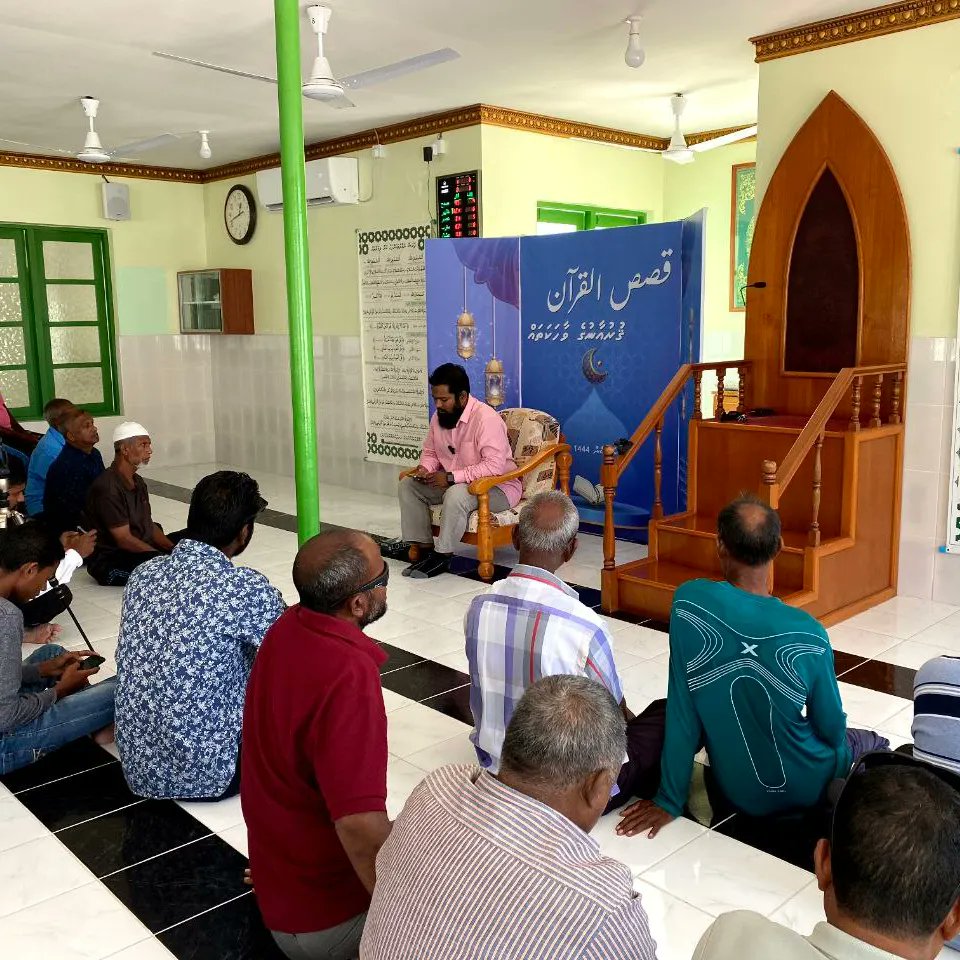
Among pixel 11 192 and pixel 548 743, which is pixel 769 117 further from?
pixel 11 192

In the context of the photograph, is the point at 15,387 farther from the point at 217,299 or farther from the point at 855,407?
the point at 855,407

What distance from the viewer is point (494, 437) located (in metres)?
5.86

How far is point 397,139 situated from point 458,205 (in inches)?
38.5

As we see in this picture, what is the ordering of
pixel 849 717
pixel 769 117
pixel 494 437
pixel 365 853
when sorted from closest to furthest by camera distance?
pixel 365 853 → pixel 849 717 → pixel 769 117 → pixel 494 437

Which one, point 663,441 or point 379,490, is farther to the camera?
point 379,490

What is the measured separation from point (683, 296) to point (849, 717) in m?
3.24

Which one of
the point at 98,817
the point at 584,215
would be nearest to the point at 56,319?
the point at 584,215

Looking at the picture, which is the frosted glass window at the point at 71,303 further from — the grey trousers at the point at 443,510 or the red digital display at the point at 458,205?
the grey trousers at the point at 443,510

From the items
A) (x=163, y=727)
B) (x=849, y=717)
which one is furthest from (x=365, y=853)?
(x=849, y=717)

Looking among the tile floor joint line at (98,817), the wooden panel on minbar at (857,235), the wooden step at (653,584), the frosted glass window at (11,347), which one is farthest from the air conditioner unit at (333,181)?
the tile floor joint line at (98,817)

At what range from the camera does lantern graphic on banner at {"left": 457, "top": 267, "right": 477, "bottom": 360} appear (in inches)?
279

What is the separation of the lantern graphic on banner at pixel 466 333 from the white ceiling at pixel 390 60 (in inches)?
60.3

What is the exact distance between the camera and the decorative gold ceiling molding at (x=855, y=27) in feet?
15.5

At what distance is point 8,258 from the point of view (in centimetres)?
893
